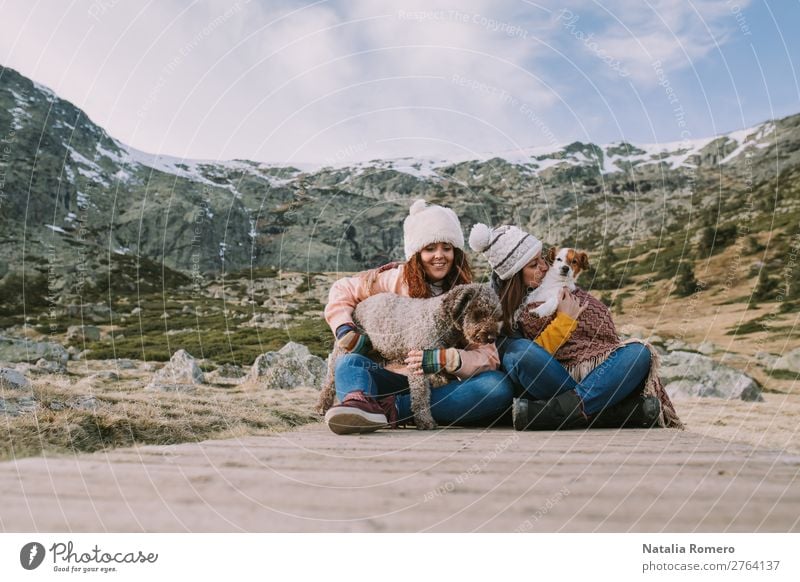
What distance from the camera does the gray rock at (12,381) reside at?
21.1 ft

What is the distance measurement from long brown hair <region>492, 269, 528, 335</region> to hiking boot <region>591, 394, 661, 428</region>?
2.91 ft

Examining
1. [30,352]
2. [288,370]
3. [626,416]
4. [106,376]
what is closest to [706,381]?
[288,370]

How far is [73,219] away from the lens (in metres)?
53.2

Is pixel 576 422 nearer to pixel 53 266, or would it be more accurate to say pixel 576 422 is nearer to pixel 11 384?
pixel 11 384

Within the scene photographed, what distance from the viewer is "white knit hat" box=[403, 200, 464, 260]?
5.05 meters

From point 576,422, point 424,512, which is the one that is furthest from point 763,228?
point 424,512

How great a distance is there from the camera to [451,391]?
15.0 ft

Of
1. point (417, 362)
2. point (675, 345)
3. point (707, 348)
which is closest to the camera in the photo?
point (417, 362)

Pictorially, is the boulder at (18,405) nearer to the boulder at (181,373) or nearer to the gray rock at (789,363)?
the boulder at (181,373)

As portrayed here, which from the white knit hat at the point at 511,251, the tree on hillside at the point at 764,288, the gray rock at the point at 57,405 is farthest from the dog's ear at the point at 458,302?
the tree on hillside at the point at 764,288

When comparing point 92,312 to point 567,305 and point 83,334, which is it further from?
point 567,305

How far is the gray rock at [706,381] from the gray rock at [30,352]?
1285cm

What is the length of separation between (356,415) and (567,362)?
67.7 inches

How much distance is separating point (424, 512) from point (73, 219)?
5785 centimetres
